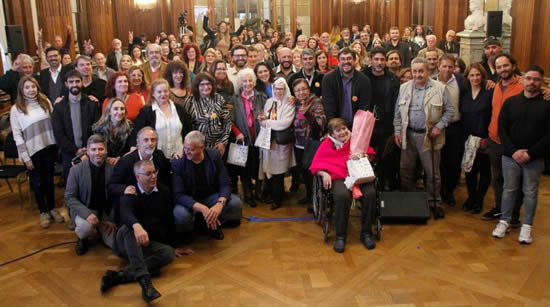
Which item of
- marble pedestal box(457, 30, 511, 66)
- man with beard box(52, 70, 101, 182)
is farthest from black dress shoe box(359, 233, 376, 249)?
marble pedestal box(457, 30, 511, 66)

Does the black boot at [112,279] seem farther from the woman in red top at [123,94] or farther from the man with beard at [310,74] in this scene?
the man with beard at [310,74]

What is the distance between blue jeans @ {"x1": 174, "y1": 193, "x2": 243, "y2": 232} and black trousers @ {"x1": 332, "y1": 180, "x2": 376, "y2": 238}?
942 mm

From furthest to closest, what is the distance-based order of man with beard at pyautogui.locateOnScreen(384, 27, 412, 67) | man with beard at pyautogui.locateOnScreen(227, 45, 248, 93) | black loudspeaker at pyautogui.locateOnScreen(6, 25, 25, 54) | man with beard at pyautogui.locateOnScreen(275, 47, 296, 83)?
man with beard at pyautogui.locateOnScreen(384, 27, 412, 67) < black loudspeaker at pyautogui.locateOnScreen(6, 25, 25, 54) < man with beard at pyautogui.locateOnScreen(275, 47, 296, 83) < man with beard at pyautogui.locateOnScreen(227, 45, 248, 93)

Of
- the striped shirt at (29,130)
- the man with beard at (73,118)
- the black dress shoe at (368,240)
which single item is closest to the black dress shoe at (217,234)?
the black dress shoe at (368,240)

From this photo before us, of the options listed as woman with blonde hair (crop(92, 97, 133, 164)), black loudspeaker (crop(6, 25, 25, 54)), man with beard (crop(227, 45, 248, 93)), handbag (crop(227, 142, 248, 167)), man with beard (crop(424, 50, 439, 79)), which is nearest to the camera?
woman with blonde hair (crop(92, 97, 133, 164))

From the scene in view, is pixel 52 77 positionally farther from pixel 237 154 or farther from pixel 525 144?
pixel 525 144

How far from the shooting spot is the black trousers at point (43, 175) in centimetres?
523

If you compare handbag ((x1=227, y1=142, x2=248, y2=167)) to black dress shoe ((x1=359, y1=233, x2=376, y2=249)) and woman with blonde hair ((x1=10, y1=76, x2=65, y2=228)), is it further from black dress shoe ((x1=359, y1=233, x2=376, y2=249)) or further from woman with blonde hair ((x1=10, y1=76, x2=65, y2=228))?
woman with blonde hair ((x1=10, y1=76, x2=65, y2=228))

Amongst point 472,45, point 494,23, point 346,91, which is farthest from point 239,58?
point 472,45

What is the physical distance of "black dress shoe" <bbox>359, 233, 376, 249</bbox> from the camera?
4562 millimetres

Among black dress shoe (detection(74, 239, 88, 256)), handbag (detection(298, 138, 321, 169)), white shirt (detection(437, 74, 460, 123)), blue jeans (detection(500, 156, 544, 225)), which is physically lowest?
black dress shoe (detection(74, 239, 88, 256))

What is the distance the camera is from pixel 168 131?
492cm

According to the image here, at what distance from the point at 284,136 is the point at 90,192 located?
190 cm

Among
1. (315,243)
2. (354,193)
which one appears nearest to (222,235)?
(315,243)
